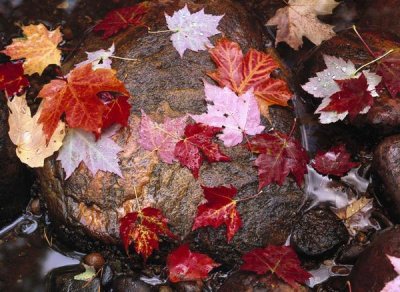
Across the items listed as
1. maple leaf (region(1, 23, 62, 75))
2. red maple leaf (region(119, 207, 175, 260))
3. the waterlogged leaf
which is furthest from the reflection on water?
maple leaf (region(1, 23, 62, 75))

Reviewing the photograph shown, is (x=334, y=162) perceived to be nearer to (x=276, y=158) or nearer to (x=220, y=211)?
(x=276, y=158)

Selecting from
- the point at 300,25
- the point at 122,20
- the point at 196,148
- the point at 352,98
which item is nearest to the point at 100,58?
the point at 122,20

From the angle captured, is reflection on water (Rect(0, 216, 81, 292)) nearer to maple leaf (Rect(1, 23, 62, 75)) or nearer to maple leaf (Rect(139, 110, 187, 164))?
maple leaf (Rect(139, 110, 187, 164))

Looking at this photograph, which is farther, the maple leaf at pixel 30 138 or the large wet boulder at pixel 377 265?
the maple leaf at pixel 30 138

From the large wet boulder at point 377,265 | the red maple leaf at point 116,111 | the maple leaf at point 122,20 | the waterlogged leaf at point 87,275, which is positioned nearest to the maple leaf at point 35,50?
the maple leaf at point 122,20

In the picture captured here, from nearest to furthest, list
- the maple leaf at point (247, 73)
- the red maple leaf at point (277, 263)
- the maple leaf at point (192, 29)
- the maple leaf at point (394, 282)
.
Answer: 1. the maple leaf at point (394, 282)
2. the red maple leaf at point (277, 263)
3. the maple leaf at point (247, 73)
4. the maple leaf at point (192, 29)

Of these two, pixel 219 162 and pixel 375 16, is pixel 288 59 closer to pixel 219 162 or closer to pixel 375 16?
pixel 375 16

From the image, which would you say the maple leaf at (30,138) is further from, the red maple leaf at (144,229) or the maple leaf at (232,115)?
the maple leaf at (232,115)

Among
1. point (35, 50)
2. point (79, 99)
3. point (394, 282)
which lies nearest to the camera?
point (394, 282)
